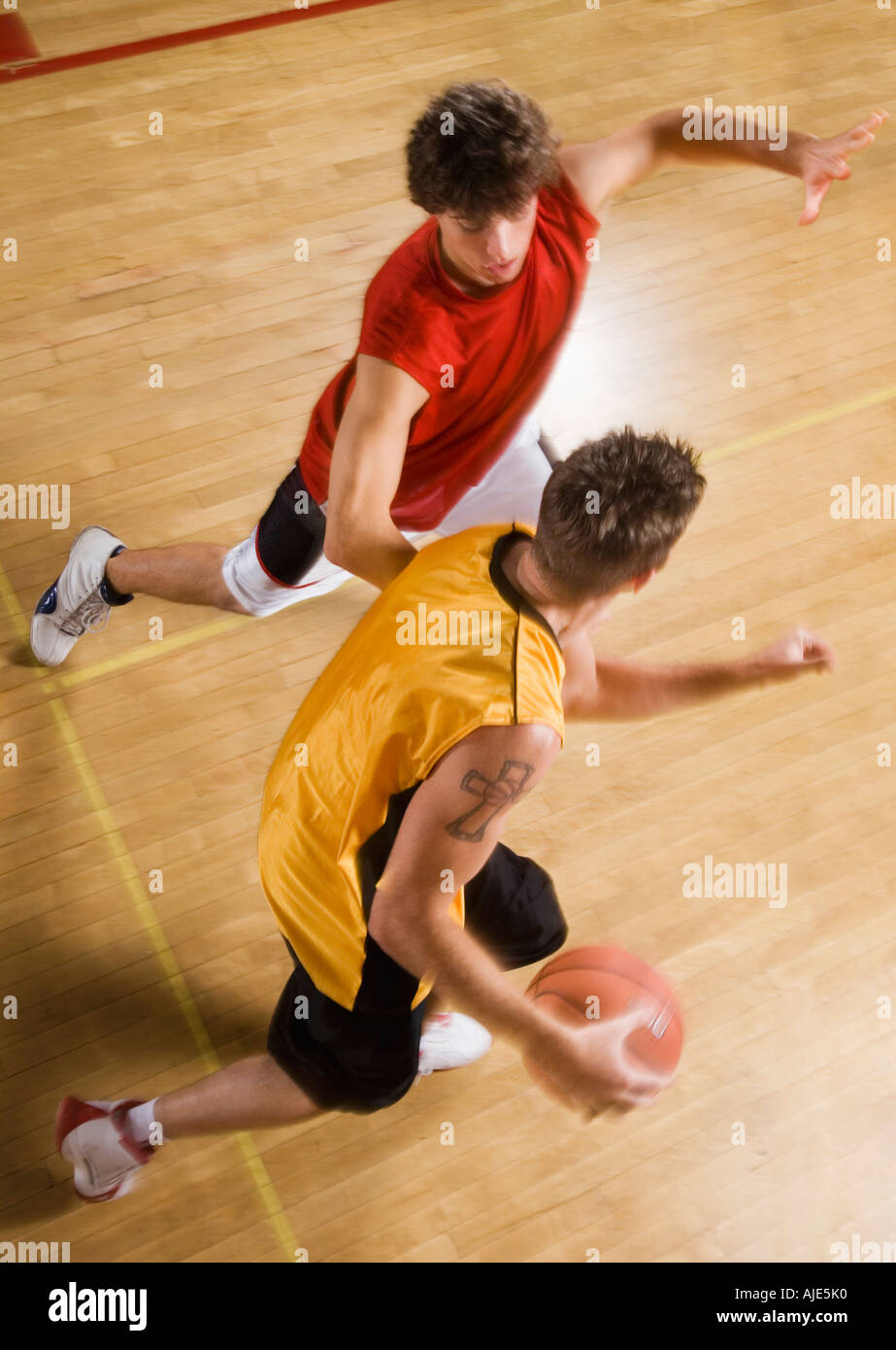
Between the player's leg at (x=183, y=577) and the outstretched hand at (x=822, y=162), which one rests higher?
the outstretched hand at (x=822, y=162)

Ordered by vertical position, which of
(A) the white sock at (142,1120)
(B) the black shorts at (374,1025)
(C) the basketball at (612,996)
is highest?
(B) the black shorts at (374,1025)

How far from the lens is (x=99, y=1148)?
2.43 m

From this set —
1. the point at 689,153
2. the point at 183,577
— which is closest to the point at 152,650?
the point at 183,577

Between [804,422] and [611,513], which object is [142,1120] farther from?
[804,422]

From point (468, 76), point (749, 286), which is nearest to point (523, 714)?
point (749, 286)

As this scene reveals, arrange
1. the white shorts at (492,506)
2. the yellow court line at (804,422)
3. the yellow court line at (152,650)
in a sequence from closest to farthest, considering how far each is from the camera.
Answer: the white shorts at (492,506) < the yellow court line at (152,650) < the yellow court line at (804,422)

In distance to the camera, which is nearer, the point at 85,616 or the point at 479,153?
the point at 479,153

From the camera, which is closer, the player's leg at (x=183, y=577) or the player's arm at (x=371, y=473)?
the player's arm at (x=371, y=473)

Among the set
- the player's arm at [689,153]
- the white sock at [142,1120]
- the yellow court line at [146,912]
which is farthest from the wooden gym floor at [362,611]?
the player's arm at [689,153]

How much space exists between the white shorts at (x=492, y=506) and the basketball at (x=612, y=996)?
100 centimetres

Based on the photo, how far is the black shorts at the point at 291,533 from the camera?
264cm

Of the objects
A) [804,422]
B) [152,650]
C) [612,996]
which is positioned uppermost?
[804,422]

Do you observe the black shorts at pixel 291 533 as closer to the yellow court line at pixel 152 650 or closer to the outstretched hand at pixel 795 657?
the yellow court line at pixel 152 650

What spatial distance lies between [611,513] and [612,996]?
1099mm
